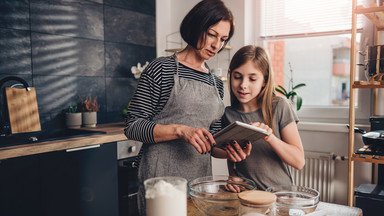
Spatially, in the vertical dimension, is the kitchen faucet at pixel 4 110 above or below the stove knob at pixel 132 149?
above

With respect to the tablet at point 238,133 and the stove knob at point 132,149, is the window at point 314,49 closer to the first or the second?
the stove knob at point 132,149

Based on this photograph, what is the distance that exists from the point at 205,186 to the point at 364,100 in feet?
7.13

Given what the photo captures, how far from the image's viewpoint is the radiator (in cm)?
251

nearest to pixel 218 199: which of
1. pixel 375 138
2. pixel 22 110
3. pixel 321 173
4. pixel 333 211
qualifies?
pixel 333 211

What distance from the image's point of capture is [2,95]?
2141 mm

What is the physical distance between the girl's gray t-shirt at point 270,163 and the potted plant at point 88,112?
61.4 inches

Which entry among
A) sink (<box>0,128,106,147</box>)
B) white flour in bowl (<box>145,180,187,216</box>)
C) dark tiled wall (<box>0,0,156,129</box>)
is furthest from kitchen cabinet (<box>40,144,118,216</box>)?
white flour in bowl (<box>145,180,187,216</box>)

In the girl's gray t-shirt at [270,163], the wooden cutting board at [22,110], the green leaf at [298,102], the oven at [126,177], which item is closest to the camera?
the girl's gray t-shirt at [270,163]

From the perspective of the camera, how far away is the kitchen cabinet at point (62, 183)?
1.73m

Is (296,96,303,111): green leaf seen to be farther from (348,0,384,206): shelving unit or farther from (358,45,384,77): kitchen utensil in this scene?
(358,45,384,77): kitchen utensil

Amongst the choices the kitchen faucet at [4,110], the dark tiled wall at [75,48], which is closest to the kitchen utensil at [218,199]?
the kitchen faucet at [4,110]

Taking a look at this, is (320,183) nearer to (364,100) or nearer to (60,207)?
(364,100)

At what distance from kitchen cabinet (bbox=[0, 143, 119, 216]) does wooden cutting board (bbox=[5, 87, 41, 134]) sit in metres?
0.45

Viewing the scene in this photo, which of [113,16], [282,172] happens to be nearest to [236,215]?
[282,172]
